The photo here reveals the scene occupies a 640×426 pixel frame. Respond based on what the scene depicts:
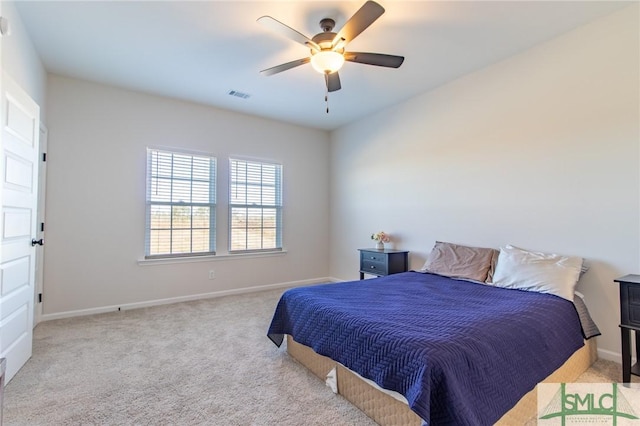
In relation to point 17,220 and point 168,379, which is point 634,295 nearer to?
point 168,379

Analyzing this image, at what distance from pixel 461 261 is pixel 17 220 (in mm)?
3877

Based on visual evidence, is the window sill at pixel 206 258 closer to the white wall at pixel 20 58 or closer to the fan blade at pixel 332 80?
the white wall at pixel 20 58

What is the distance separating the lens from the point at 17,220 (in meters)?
2.30

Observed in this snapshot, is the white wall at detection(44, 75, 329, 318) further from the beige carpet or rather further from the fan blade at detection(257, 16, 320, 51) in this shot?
the fan blade at detection(257, 16, 320, 51)

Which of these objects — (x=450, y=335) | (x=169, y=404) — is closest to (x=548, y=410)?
(x=450, y=335)

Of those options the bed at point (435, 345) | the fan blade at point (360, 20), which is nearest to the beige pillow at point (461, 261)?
the bed at point (435, 345)

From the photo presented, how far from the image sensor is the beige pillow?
3.04 metres

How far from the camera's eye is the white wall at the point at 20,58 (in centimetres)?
226

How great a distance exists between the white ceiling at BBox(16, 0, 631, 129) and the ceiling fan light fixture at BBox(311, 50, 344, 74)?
37 centimetres

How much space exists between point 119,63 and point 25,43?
0.73 m

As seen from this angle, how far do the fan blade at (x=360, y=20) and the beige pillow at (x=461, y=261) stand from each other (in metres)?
2.39

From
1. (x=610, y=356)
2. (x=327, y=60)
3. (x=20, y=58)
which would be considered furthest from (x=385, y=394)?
(x=20, y=58)

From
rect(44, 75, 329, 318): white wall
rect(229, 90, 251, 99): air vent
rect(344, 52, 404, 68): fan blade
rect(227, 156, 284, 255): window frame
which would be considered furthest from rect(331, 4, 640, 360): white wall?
rect(44, 75, 329, 318): white wall

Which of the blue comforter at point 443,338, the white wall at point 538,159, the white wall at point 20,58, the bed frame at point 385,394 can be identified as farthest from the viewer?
the white wall at point 538,159
